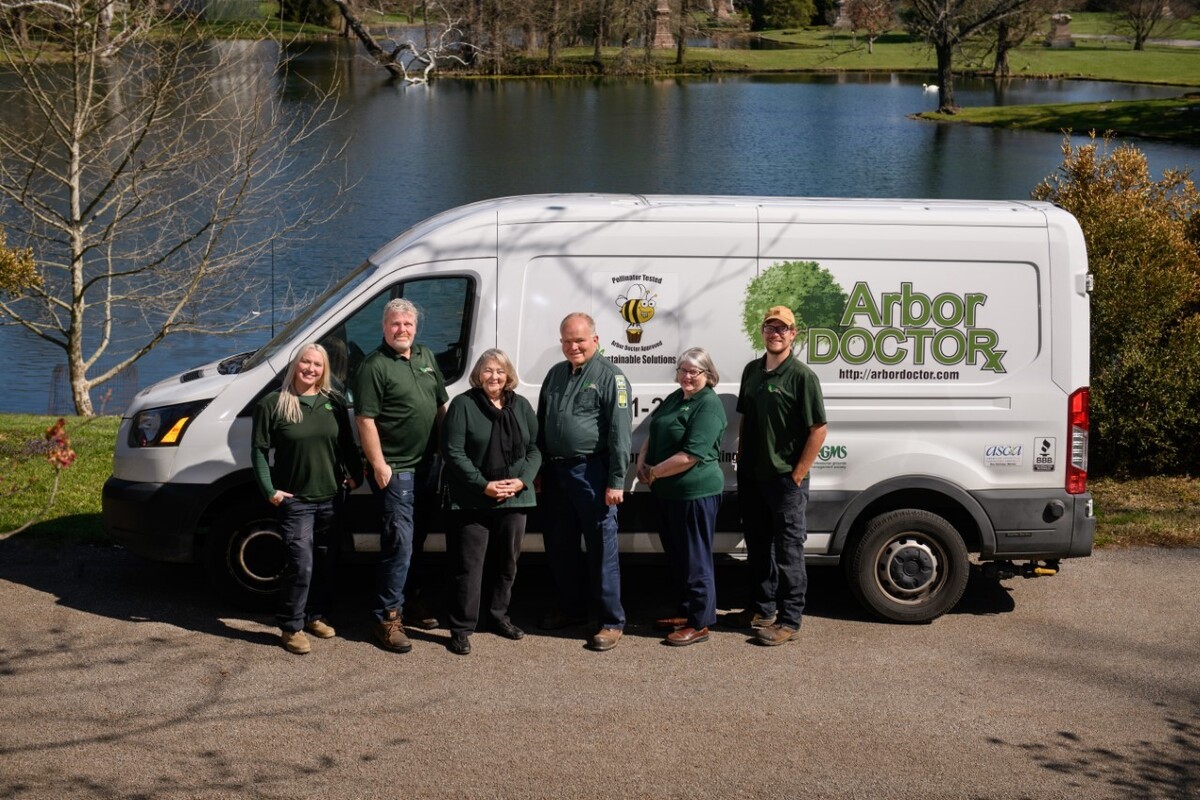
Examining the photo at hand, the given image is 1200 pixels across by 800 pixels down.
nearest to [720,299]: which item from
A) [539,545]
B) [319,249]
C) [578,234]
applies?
[578,234]

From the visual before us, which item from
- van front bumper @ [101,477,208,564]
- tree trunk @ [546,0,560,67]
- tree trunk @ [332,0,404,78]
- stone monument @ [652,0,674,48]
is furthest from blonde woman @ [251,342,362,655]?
stone monument @ [652,0,674,48]

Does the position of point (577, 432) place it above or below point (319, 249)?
below

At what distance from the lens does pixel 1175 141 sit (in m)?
52.3

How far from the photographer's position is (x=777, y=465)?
7.52m

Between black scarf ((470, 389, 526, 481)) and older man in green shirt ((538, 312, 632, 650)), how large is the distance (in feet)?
0.73

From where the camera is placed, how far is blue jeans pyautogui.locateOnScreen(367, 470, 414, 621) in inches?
292

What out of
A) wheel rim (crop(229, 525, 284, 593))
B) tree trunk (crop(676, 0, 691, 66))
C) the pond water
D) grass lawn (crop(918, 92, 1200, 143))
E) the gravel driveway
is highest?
tree trunk (crop(676, 0, 691, 66))

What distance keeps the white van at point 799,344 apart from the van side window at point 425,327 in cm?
1

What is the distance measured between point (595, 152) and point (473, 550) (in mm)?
33801

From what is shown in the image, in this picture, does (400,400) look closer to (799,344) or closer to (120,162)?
(799,344)

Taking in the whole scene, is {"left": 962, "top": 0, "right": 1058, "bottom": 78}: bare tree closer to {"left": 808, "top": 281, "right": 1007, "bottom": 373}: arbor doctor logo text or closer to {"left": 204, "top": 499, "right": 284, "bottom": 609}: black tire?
{"left": 808, "top": 281, "right": 1007, "bottom": 373}: arbor doctor logo text

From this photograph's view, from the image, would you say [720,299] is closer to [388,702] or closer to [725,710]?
[725,710]

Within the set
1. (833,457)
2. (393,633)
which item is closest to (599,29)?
(833,457)

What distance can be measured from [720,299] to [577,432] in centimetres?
116
